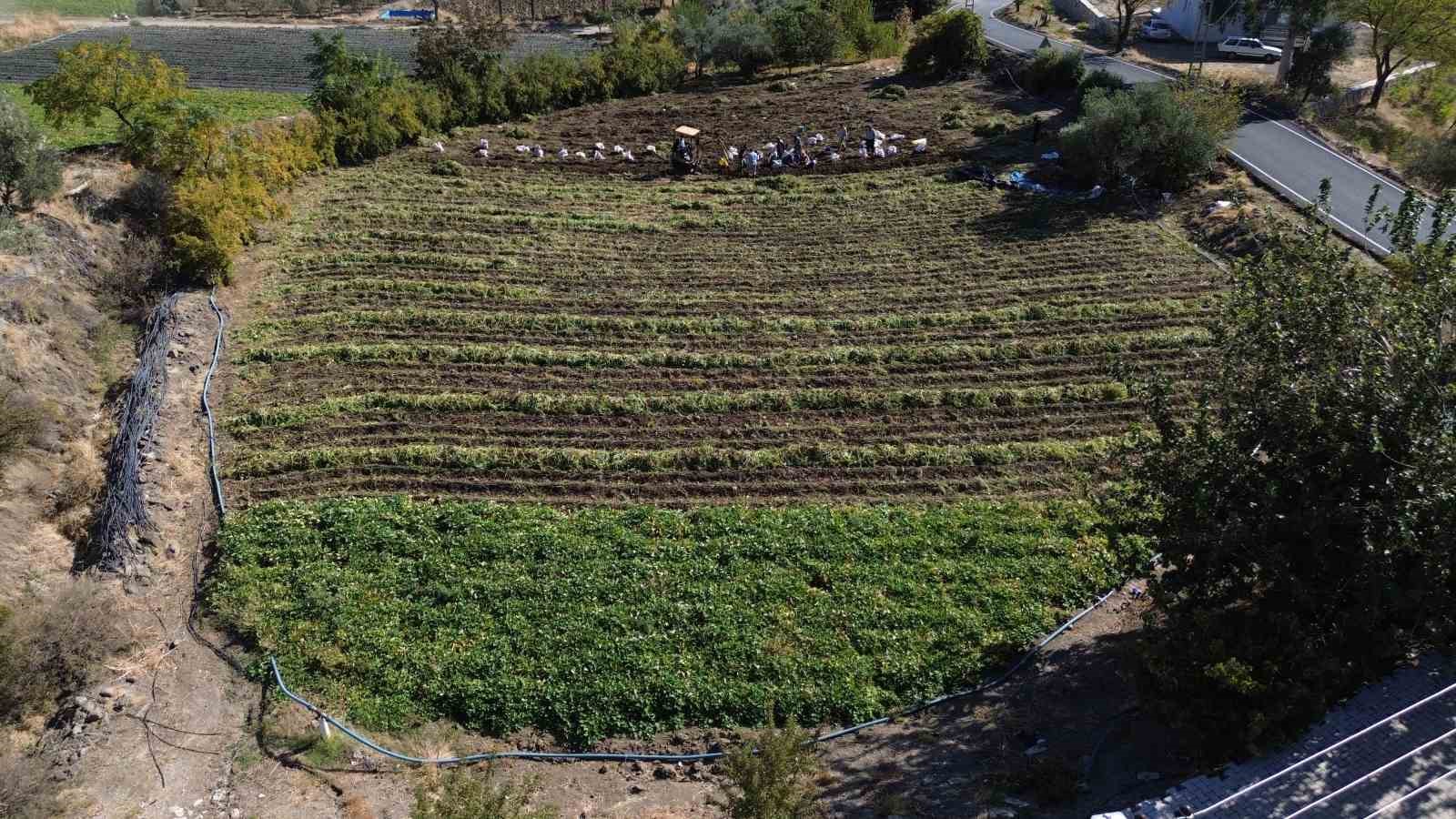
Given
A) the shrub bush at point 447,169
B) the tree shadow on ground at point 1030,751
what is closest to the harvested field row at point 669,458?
the tree shadow on ground at point 1030,751

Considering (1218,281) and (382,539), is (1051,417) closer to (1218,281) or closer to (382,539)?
(1218,281)

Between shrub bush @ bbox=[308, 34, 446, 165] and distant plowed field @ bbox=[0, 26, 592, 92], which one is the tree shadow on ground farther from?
distant plowed field @ bbox=[0, 26, 592, 92]

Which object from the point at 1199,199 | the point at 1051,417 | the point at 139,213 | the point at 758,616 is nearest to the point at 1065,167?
the point at 1199,199

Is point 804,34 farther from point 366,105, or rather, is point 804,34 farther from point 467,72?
point 366,105

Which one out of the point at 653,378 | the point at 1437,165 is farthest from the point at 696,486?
the point at 1437,165

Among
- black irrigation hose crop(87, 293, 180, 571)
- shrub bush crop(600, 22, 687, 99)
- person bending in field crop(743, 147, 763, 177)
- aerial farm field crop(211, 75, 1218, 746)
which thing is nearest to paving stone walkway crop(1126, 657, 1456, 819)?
aerial farm field crop(211, 75, 1218, 746)

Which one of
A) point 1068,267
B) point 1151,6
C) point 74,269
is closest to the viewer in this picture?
point 74,269

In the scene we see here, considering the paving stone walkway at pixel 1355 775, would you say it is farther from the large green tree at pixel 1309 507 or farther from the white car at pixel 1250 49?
the white car at pixel 1250 49
